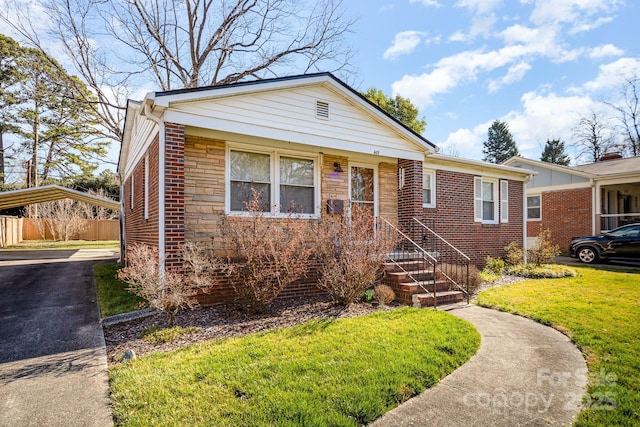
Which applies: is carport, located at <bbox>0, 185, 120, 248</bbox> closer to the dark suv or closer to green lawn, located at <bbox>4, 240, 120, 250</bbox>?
green lawn, located at <bbox>4, 240, 120, 250</bbox>

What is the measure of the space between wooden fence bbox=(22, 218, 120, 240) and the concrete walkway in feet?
102

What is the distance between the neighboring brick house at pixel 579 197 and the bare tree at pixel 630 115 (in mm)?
14666

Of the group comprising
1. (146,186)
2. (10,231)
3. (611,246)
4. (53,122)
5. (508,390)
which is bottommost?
(508,390)

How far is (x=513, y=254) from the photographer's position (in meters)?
11.6

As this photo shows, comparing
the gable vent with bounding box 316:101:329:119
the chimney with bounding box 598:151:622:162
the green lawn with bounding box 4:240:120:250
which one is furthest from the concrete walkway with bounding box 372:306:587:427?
the green lawn with bounding box 4:240:120:250

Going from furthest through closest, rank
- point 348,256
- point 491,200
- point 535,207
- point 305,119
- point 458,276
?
point 535,207, point 491,200, point 458,276, point 305,119, point 348,256

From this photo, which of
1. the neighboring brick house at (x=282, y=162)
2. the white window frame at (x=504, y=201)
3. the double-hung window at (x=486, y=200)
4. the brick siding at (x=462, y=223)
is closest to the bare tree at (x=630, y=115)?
the white window frame at (x=504, y=201)

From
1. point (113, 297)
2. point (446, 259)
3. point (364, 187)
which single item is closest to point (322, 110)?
point (364, 187)

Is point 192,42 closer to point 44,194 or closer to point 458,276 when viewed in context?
point 44,194

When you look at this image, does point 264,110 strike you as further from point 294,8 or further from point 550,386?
point 294,8

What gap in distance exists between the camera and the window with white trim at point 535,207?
18.6m

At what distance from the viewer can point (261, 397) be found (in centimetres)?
304

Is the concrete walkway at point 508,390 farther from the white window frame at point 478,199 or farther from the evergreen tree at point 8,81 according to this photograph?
the evergreen tree at point 8,81

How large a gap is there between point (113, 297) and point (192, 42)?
17823mm
